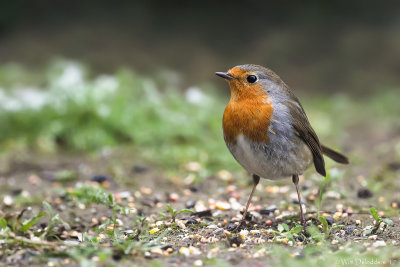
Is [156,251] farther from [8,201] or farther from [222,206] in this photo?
[8,201]

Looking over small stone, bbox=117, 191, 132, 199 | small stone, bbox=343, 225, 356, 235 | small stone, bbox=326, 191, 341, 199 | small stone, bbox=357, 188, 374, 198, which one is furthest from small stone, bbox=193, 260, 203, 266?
small stone, bbox=357, 188, 374, 198

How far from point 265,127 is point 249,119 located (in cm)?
12

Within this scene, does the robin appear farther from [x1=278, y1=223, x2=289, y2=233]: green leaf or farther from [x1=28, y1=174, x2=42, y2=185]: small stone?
[x1=28, y1=174, x2=42, y2=185]: small stone

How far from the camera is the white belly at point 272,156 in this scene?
13.1 feet

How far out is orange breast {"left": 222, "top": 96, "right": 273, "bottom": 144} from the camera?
3.98 metres

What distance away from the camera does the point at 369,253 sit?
129 inches

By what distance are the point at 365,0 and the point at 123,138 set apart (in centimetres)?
550

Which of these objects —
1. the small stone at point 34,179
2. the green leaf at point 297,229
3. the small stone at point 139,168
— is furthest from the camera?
the small stone at point 139,168

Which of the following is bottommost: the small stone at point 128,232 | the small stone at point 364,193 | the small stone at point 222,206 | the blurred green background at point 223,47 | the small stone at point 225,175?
the small stone at point 128,232

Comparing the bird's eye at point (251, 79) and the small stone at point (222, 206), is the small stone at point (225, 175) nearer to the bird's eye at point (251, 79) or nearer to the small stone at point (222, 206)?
the small stone at point (222, 206)

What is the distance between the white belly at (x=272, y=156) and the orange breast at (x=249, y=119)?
0.15 ft

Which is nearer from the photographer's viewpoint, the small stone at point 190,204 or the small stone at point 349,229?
the small stone at point 349,229

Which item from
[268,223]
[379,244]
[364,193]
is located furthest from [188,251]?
[364,193]

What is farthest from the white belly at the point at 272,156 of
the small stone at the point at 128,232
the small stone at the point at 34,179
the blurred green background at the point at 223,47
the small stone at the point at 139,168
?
the blurred green background at the point at 223,47
